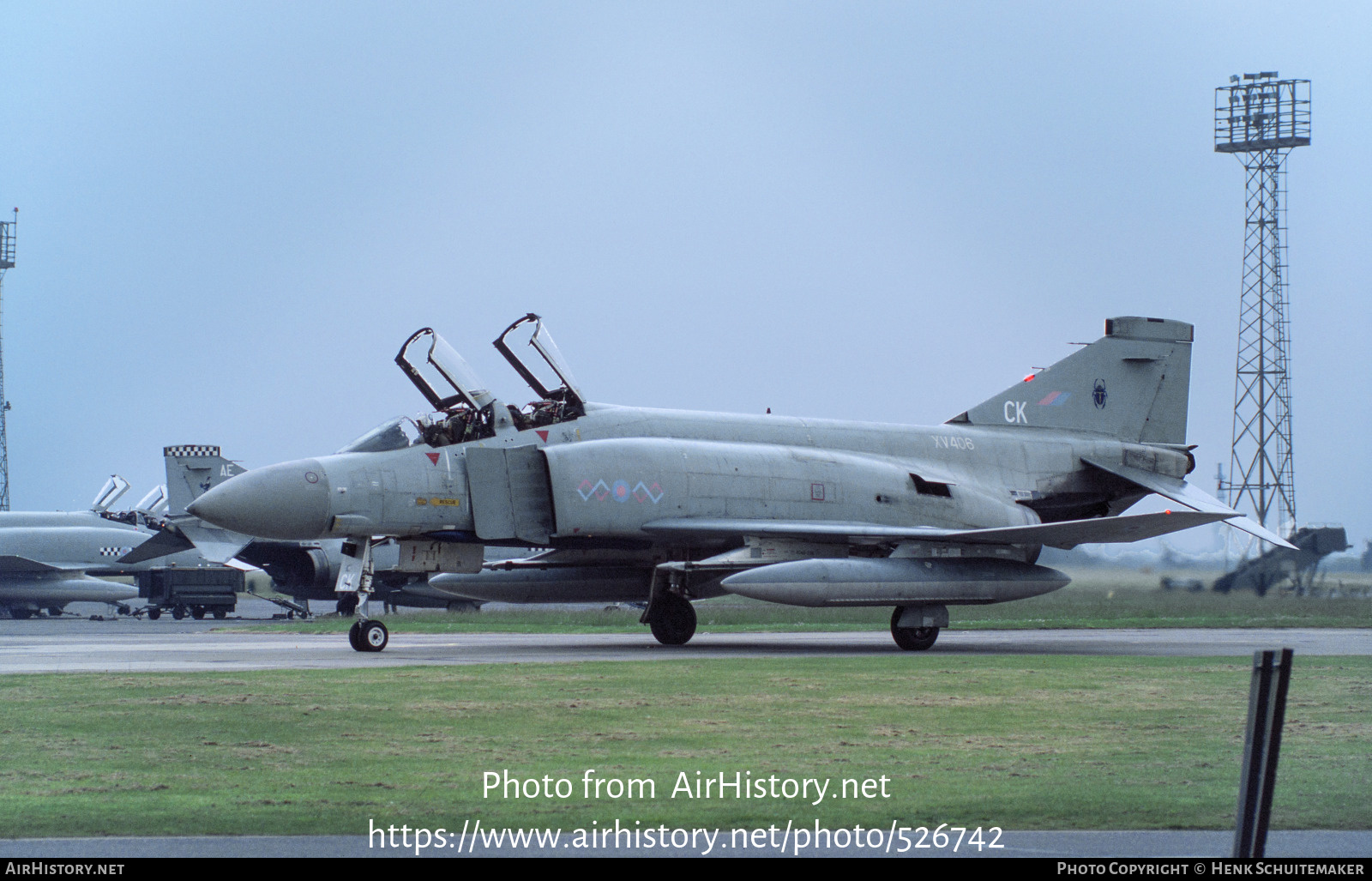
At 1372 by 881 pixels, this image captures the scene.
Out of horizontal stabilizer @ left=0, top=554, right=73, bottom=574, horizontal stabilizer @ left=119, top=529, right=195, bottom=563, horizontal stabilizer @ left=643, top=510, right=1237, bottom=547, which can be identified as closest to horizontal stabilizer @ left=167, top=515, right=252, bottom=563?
horizontal stabilizer @ left=119, top=529, right=195, bottom=563

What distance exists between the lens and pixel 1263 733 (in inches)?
174

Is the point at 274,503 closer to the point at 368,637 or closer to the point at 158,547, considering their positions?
the point at 368,637

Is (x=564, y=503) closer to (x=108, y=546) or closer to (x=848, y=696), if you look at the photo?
(x=848, y=696)

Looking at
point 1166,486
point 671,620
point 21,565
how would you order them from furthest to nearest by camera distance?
point 21,565 → point 1166,486 → point 671,620

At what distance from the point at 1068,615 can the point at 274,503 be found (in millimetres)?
14382

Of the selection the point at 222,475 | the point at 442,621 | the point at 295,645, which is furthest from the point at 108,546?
the point at 295,645

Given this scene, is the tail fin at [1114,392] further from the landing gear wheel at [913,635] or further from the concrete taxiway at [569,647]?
the landing gear wheel at [913,635]

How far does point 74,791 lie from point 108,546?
131 ft

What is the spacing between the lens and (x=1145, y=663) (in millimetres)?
14727

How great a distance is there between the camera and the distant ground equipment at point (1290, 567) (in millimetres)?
21750

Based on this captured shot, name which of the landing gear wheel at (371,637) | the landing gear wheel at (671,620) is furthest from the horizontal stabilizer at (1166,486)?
the landing gear wheel at (371,637)

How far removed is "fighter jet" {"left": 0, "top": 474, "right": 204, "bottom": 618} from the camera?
41906 millimetres

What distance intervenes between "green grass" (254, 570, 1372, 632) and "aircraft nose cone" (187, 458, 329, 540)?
8.70 meters

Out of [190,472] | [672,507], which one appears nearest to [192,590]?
[190,472]
